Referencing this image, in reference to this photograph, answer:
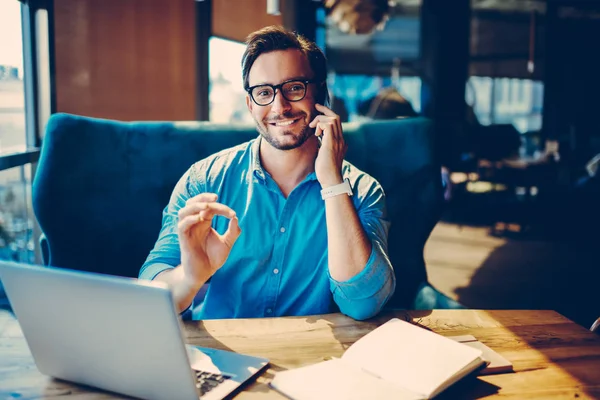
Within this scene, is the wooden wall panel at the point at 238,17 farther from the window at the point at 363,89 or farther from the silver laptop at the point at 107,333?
the silver laptop at the point at 107,333

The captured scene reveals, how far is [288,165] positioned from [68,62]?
1837mm

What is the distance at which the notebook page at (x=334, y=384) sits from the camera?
916mm

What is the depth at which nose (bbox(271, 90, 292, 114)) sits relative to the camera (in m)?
1.64

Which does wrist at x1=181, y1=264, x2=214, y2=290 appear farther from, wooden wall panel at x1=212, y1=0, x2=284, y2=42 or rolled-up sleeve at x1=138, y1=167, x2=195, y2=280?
wooden wall panel at x1=212, y1=0, x2=284, y2=42

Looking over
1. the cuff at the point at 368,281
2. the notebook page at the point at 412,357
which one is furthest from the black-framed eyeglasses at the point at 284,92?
the notebook page at the point at 412,357

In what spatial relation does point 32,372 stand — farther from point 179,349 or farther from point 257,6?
point 257,6

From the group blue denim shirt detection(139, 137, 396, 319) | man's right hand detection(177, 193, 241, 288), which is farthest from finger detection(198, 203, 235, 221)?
blue denim shirt detection(139, 137, 396, 319)

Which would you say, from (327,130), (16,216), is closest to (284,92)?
(327,130)

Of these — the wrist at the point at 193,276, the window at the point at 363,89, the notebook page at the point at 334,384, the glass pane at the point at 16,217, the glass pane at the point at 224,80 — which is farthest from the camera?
the window at the point at 363,89

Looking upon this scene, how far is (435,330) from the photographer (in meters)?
1.26

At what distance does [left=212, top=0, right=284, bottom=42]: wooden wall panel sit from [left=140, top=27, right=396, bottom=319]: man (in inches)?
99.6

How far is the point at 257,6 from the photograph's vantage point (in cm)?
525

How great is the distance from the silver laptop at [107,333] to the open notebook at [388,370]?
121mm

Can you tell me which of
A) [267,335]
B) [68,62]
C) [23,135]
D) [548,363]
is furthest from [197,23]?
[548,363]
